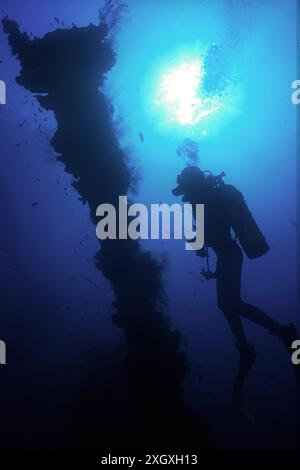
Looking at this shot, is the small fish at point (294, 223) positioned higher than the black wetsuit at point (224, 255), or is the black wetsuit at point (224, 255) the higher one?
the small fish at point (294, 223)

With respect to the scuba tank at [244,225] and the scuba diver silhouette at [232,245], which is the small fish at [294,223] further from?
the scuba tank at [244,225]

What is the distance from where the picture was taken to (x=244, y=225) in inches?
204

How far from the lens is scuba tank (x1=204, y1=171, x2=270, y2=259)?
5121 millimetres

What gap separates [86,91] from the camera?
6871 millimetres

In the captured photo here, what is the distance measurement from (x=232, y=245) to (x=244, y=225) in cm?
47

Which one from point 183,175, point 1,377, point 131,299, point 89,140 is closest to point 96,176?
point 89,140

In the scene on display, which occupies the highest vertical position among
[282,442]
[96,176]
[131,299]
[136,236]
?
[96,176]

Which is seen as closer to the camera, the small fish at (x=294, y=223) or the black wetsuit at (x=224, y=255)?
the black wetsuit at (x=224, y=255)

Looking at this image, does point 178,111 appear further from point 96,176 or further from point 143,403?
point 143,403

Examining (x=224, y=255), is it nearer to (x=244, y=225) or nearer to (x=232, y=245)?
(x=232, y=245)

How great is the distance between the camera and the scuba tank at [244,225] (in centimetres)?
512

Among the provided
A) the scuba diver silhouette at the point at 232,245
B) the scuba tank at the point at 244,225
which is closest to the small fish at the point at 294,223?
the scuba diver silhouette at the point at 232,245
